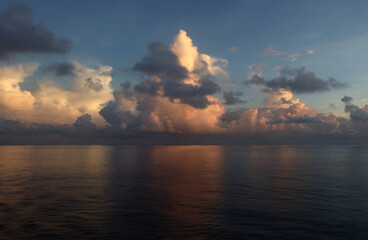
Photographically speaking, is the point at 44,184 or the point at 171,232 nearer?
the point at 171,232

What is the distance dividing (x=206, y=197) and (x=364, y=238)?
69.3 feet

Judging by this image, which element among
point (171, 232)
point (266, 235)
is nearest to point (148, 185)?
point (171, 232)

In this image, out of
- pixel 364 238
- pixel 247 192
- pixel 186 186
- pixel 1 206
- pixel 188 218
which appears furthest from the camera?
pixel 186 186

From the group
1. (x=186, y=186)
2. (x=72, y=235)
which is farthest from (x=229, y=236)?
(x=186, y=186)

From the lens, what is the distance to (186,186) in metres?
50.5

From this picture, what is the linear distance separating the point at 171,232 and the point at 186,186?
26007mm

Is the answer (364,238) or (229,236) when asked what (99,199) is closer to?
(229,236)

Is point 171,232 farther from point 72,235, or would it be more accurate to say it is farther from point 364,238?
point 364,238

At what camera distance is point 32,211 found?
1244 inches

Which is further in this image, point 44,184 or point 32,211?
point 44,184

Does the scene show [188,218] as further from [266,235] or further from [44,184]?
[44,184]

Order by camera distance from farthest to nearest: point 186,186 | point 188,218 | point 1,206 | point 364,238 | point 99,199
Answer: point 186,186 → point 99,199 → point 1,206 → point 188,218 → point 364,238

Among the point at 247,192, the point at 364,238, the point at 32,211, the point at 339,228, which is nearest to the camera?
the point at 364,238

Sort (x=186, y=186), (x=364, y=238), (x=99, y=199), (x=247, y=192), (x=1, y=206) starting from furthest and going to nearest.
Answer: (x=186, y=186)
(x=247, y=192)
(x=99, y=199)
(x=1, y=206)
(x=364, y=238)
